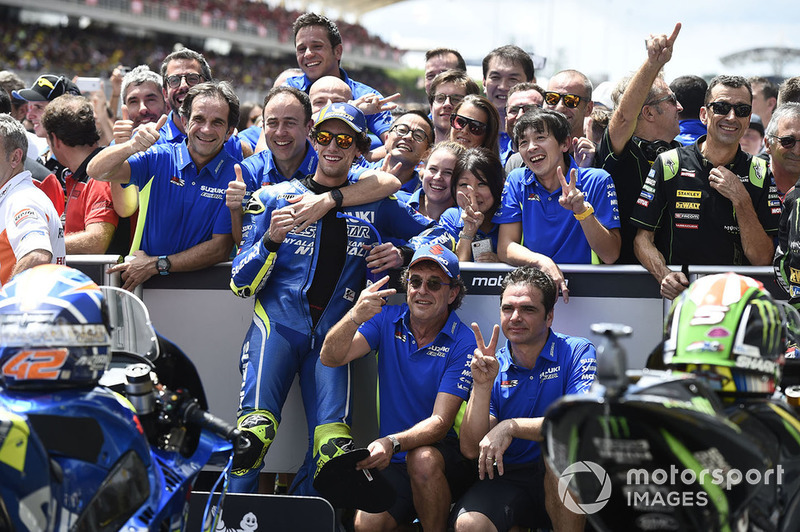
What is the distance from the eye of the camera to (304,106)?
5977 mm

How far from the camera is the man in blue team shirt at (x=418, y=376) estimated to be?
483 cm

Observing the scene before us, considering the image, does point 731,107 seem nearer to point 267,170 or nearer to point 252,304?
point 267,170

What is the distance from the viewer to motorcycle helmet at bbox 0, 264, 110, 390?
3.04m

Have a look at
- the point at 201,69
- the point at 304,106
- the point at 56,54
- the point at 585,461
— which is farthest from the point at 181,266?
the point at 56,54

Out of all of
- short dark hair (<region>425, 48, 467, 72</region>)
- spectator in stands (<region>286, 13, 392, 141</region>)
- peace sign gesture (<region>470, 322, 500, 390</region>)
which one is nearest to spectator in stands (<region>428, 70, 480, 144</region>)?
spectator in stands (<region>286, 13, 392, 141</region>)

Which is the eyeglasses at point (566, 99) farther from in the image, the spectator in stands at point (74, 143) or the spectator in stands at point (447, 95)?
the spectator in stands at point (74, 143)

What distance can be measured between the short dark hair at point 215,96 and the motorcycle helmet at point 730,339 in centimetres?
382

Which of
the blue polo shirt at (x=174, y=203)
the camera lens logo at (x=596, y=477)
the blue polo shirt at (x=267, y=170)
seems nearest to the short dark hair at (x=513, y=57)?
the blue polo shirt at (x=267, y=170)

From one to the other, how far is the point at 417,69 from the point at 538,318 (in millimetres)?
60989

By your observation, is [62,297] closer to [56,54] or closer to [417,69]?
[56,54]

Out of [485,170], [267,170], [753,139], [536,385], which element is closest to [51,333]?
[536,385]

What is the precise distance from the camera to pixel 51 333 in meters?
3.08

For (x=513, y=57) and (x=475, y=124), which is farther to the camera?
(x=513, y=57)

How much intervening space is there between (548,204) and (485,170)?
0.49 meters
